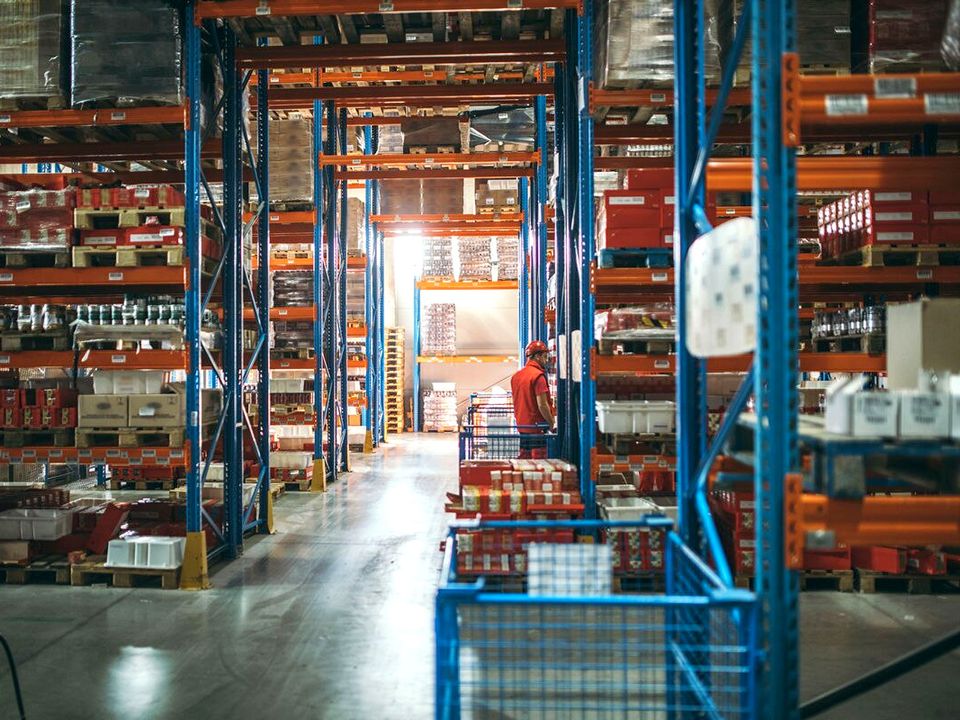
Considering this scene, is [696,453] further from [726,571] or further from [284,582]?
[284,582]

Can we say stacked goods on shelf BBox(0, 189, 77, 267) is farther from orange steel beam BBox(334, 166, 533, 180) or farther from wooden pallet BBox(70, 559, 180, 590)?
orange steel beam BBox(334, 166, 533, 180)

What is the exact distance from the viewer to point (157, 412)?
272 inches

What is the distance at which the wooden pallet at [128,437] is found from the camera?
22.5 feet

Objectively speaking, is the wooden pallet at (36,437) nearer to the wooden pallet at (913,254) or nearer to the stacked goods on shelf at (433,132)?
the stacked goods on shelf at (433,132)

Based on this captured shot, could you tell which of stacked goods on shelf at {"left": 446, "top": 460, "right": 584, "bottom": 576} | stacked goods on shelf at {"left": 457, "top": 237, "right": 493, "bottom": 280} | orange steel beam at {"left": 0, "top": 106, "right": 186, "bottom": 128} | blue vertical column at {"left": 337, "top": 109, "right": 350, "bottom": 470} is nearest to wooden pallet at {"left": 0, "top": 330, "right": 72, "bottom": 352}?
→ orange steel beam at {"left": 0, "top": 106, "right": 186, "bottom": 128}

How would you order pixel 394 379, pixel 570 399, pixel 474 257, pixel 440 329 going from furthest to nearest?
pixel 440 329
pixel 394 379
pixel 474 257
pixel 570 399

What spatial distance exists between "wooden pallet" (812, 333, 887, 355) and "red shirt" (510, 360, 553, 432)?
3.04 metres

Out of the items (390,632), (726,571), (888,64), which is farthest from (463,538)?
(888,64)

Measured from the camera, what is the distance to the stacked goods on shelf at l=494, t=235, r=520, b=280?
777 inches

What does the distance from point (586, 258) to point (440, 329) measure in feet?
47.6

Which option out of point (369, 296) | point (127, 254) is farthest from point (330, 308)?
point (127, 254)

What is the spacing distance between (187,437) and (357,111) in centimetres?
1079

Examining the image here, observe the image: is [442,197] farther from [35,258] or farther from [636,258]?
[636,258]

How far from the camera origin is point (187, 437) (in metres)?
6.68
